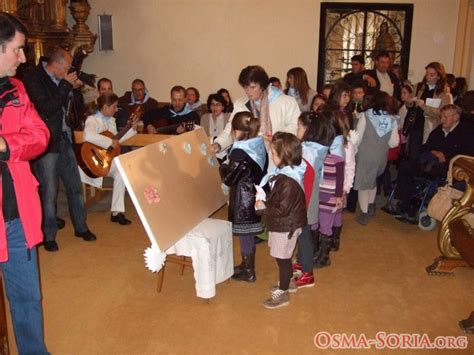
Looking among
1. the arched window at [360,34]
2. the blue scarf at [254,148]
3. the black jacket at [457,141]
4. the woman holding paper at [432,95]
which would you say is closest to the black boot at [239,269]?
the blue scarf at [254,148]

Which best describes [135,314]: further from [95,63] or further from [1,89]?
[95,63]

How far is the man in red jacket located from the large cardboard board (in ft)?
2.05

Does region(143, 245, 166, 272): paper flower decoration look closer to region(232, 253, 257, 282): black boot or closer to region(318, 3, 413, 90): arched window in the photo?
region(232, 253, 257, 282): black boot

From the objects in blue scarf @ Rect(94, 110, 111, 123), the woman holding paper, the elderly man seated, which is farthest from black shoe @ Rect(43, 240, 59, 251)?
the woman holding paper

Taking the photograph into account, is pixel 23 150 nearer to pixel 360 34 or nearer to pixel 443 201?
pixel 443 201

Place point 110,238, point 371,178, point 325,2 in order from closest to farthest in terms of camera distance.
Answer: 1. point 110,238
2. point 371,178
3. point 325,2

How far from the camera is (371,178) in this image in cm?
481

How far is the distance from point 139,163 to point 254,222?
3.18 ft

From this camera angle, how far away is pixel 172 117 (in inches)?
223

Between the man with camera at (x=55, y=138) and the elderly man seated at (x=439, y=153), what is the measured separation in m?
3.11

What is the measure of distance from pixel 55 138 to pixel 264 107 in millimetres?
1689

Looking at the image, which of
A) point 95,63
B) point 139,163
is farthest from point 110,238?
point 95,63

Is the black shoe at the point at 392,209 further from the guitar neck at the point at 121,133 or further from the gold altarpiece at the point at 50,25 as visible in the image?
the gold altarpiece at the point at 50,25

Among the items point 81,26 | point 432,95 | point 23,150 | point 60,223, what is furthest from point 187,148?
point 81,26
